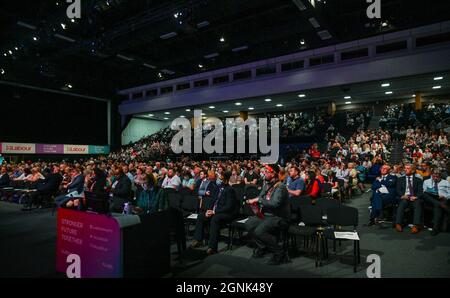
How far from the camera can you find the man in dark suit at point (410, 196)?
548cm

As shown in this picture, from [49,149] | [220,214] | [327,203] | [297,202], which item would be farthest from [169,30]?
[49,149]

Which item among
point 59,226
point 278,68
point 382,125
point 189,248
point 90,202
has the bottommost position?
point 189,248

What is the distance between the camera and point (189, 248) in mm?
4852

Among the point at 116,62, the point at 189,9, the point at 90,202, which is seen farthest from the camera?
the point at 116,62

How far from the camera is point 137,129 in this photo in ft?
83.3

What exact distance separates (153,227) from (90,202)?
2.61 ft

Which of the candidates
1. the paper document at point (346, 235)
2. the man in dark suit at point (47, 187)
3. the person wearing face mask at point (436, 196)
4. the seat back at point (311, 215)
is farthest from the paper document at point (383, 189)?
the man in dark suit at point (47, 187)

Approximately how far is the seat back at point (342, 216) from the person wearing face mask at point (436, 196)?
2.18 m

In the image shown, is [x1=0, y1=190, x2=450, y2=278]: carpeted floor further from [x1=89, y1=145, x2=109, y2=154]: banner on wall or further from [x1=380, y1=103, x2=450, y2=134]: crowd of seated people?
[x1=89, y1=145, x2=109, y2=154]: banner on wall

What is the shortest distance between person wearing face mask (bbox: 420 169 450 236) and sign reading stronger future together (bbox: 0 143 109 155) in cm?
2092

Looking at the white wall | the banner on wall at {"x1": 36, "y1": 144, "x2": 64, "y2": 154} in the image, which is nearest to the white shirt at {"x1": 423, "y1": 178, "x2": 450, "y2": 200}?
the banner on wall at {"x1": 36, "y1": 144, "x2": 64, "y2": 154}

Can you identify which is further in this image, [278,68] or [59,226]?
[278,68]
